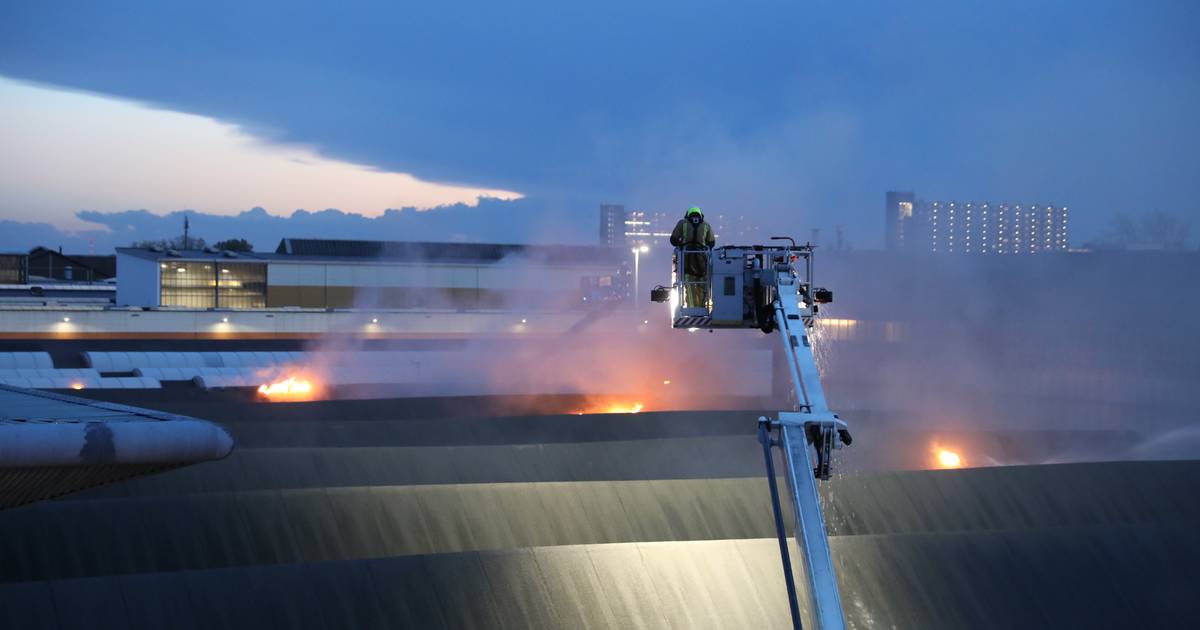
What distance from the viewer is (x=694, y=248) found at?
9633mm

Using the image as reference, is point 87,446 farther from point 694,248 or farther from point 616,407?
point 616,407

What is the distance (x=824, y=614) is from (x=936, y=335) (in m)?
37.2

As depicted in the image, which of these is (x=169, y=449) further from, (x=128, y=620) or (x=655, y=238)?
(x=655, y=238)

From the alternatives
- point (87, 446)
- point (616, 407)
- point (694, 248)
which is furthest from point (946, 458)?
point (87, 446)

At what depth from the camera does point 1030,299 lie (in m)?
44.2

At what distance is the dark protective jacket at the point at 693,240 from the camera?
31.4ft

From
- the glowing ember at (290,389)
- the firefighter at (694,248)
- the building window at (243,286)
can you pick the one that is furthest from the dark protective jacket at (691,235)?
the building window at (243,286)

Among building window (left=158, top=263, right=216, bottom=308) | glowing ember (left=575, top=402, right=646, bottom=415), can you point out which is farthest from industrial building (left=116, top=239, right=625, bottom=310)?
glowing ember (left=575, top=402, right=646, bottom=415)

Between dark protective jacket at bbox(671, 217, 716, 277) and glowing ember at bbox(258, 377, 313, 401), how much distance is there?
2424cm

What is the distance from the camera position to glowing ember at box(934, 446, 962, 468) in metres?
24.4

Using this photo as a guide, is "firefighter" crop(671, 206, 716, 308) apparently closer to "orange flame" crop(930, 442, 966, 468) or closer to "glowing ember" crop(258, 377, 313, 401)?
"orange flame" crop(930, 442, 966, 468)

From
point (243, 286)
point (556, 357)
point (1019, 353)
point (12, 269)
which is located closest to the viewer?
point (556, 357)

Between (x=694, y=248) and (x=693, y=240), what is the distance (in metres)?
0.07

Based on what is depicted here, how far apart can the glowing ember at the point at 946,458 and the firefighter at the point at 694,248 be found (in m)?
16.6
